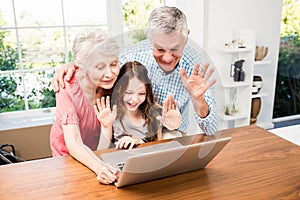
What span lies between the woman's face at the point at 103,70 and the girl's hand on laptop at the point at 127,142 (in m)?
0.17

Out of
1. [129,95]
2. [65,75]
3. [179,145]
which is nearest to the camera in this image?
[129,95]

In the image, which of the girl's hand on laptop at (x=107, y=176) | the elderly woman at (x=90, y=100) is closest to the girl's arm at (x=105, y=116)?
the elderly woman at (x=90, y=100)

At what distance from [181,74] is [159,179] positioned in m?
0.35

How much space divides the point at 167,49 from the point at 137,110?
185 mm

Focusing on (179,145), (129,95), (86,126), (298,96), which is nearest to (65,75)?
(86,126)

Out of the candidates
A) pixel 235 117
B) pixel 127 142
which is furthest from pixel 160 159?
pixel 235 117

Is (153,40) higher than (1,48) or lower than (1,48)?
higher

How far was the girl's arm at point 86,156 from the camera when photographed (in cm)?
98

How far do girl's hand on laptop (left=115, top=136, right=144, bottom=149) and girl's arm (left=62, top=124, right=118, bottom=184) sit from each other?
0.09 meters

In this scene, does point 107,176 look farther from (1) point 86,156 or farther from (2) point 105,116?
(2) point 105,116

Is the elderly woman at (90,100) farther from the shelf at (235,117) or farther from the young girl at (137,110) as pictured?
the shelf at (235,117)

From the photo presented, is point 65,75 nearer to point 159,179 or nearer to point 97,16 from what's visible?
point 159,179

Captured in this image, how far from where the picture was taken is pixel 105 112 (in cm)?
87

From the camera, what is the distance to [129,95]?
0.85m
